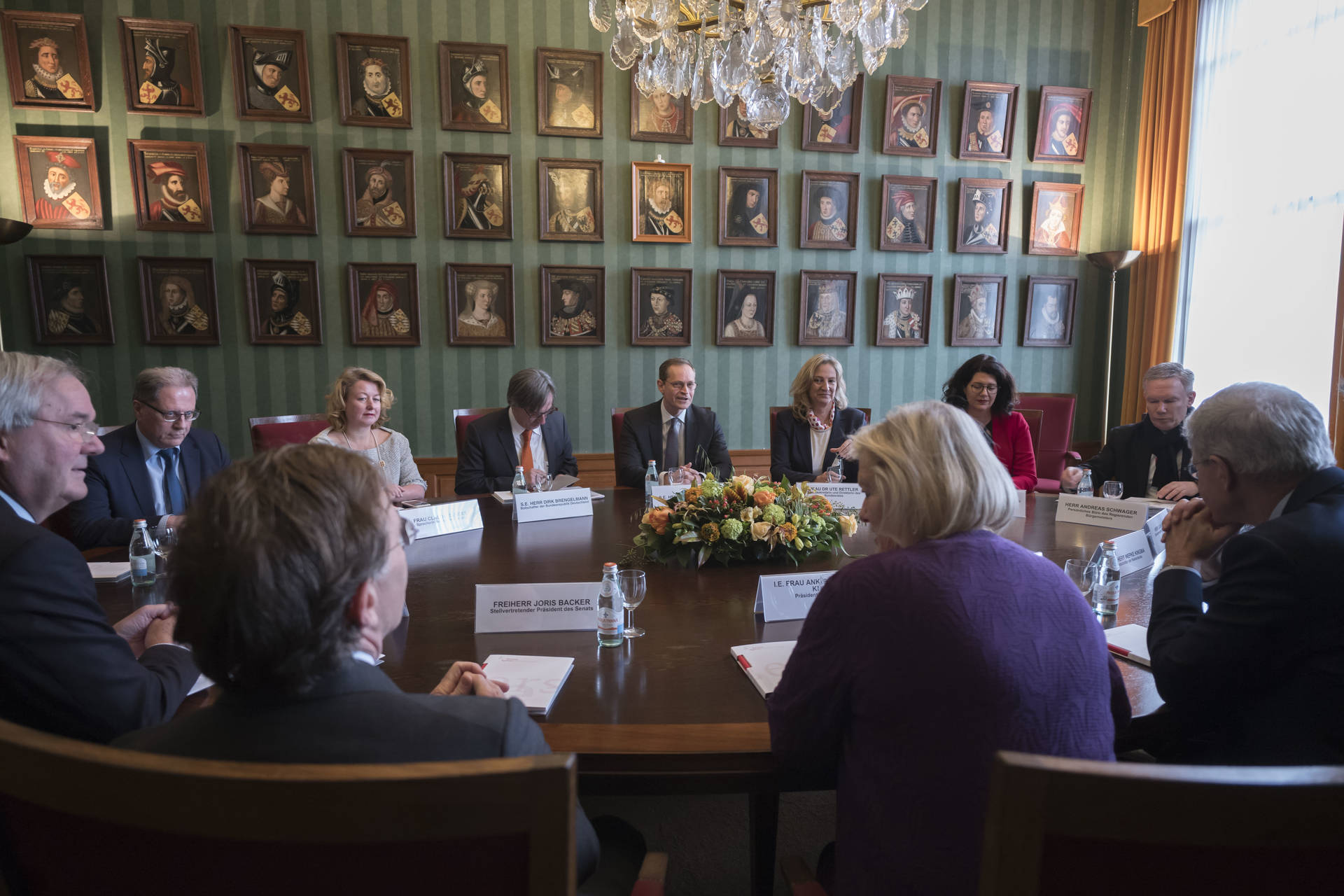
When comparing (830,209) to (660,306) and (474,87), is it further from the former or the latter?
(474,87)

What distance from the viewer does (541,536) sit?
2.79 metres

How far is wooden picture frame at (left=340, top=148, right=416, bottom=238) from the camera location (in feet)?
16.9

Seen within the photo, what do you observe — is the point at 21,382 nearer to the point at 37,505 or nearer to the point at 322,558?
the point at 37,505

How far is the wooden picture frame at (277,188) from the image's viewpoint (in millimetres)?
5031

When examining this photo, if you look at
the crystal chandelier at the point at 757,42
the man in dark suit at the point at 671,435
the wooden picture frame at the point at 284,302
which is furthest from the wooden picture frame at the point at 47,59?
the man in dark suit at the point at 671,435

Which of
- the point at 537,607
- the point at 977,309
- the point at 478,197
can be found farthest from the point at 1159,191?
the point at 537,607

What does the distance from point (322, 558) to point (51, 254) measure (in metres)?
5.61

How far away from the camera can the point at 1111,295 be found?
5992 millimetres

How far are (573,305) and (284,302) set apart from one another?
2004mm

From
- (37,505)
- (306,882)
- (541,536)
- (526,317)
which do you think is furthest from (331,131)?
(306,882)

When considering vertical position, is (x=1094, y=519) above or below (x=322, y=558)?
below

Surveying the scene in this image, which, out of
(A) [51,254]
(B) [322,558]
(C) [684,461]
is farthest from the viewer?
(A) [51,254]

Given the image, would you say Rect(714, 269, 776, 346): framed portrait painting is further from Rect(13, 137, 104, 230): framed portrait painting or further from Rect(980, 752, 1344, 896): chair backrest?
Rect(980, 752, 1344, 896): chair backrest

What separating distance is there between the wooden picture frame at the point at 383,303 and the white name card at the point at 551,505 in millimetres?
2824
